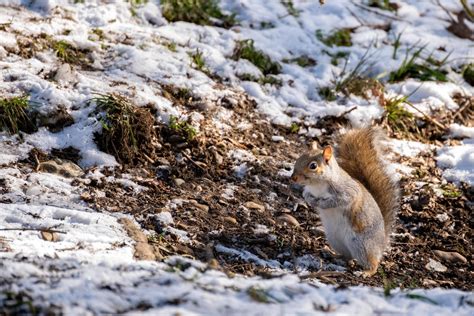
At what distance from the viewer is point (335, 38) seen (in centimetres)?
639

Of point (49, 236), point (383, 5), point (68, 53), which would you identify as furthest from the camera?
point (383, 5)

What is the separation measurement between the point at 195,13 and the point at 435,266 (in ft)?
9.84

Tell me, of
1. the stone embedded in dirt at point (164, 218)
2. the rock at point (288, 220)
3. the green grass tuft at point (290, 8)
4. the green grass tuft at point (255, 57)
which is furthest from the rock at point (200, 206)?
the green grass tuft at point (290, 8)

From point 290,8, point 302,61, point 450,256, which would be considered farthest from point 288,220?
point 290,8

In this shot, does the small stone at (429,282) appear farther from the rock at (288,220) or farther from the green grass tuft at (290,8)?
the green grass tuft at (290,8)

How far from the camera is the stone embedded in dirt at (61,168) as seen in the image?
13.6 ft

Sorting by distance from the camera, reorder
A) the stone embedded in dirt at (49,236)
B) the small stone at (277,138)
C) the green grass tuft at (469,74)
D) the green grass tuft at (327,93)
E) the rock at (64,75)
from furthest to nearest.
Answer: the green grass tuft at (469,74) < the green grass tuft at (327,93) < the small stone at (277,138) < the rock at (64,75) < the stone embedded in dirt at (49,236)

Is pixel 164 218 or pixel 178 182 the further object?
pixel 178 182

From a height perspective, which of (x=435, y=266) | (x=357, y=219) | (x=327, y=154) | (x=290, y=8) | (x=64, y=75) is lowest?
(x=435, y=266)

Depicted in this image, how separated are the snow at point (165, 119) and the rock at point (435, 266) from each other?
2.27ft

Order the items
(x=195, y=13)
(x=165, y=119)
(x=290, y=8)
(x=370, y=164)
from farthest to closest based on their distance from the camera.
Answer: (x=290, y=8)
(x=195, y=13)
(x=165, y=119)
(x=370, y=164)

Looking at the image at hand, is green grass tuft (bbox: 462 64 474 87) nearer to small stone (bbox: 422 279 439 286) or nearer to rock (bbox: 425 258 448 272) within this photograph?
rock (bbox: 425 258 448 272)

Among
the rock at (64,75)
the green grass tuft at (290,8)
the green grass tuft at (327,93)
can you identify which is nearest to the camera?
the rock at (64,75)

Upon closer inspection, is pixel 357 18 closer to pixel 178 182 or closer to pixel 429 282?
pixel 178 182
